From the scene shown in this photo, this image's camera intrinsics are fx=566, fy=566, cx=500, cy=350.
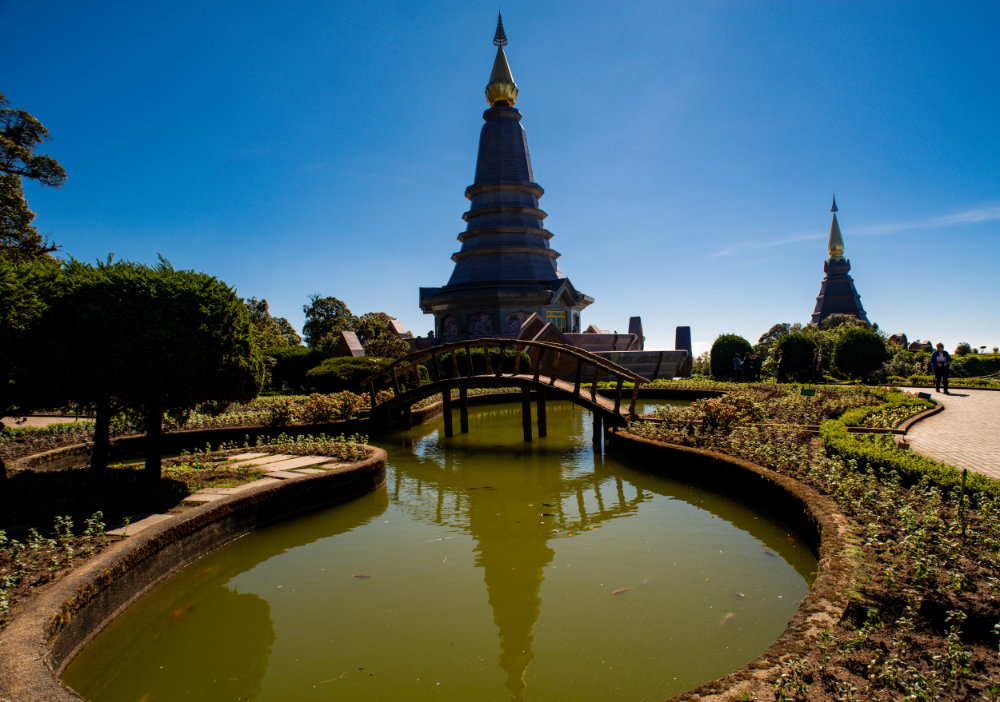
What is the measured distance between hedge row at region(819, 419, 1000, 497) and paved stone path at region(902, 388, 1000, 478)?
32.9 inches

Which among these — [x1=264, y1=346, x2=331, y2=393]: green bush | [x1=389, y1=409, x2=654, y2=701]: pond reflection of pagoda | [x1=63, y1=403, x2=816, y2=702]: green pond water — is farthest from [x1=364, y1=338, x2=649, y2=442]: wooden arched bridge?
[x1=264, y1=346, x2=331, y2=393]: green bush

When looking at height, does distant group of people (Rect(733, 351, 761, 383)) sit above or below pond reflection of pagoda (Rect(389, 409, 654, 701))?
above

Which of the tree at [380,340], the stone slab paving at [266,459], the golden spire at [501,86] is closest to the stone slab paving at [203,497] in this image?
the stone slab paving at [266,459]

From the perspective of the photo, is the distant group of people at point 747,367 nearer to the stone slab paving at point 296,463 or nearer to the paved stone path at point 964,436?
the paved stone path at point 964,436

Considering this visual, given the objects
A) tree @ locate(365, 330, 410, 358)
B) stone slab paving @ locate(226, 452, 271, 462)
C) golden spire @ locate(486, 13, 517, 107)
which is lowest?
stone slab paving @ locate(226, 452, 271, 462)

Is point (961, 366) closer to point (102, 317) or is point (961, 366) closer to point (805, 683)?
point (805, 683)

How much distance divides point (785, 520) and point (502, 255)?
100 ft

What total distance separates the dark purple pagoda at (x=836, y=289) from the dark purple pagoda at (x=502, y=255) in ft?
121

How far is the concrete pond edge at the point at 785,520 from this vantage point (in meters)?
3.13

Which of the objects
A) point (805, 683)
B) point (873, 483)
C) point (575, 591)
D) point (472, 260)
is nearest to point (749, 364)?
point (472, 260)

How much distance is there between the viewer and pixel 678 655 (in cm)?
412

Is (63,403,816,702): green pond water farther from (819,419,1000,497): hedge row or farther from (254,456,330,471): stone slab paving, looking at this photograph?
(819,419,1000,497): hedge row

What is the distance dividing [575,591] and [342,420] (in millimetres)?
10656

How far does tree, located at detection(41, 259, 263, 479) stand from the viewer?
6.66 meters
